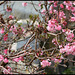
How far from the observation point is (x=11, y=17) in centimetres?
203

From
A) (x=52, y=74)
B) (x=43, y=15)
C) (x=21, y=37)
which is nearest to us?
(x=21, y=37)

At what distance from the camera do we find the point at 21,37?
6.33 ft

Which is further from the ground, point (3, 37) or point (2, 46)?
point (3, 37)

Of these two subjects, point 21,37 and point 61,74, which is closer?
point 21,37

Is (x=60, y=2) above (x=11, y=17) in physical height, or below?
above

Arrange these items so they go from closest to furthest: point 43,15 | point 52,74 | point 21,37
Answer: point 21,37 → point 43,15 → point 52,74

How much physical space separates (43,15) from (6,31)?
0.82m

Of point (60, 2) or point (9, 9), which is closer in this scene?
point (9, 9)

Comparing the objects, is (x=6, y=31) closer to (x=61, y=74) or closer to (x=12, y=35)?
(x=12, y=35)

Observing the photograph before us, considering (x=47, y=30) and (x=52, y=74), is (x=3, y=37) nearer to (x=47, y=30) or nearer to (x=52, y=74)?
(x=47, y=30)

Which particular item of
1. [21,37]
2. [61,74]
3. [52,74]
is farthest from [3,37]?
[61,74]

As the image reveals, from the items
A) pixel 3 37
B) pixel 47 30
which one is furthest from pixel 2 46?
pixel 47 30

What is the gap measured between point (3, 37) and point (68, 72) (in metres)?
2.42

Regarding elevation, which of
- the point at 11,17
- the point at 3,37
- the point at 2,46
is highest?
the point at 11,17
